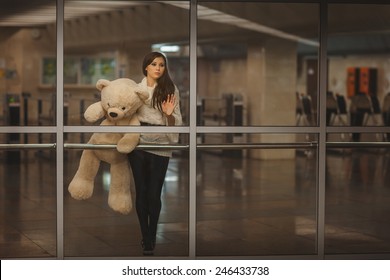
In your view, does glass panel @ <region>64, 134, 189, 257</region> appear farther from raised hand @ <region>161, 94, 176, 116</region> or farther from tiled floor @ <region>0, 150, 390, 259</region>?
raised hand @ <region>161, 94, 176, 116</region>

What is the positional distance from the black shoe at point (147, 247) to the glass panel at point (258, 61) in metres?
10.0

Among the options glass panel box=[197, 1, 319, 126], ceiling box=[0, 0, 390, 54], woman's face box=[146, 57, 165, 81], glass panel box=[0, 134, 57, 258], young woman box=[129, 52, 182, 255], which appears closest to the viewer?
young woman box=[129, 52, 182, 255]

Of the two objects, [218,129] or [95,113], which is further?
[95,113]

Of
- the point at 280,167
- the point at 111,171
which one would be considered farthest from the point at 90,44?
the point at 111,171

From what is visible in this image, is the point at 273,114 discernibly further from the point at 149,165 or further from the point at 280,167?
the point at 149,165

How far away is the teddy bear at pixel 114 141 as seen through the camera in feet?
24.4

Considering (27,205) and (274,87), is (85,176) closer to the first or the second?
(27,205)

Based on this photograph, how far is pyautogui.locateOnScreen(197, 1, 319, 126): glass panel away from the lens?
2098cm

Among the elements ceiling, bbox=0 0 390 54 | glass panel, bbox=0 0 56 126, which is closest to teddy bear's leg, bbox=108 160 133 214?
ceiling, bbox=0 0 390 54

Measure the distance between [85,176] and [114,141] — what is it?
53 cm

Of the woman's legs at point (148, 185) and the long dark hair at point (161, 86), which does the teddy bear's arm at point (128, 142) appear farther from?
the long dark hair at point (161, 86)

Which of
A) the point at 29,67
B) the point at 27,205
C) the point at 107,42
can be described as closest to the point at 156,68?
the point at 27,205

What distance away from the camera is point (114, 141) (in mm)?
7469

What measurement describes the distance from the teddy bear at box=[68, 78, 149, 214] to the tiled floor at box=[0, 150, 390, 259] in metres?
0.25
